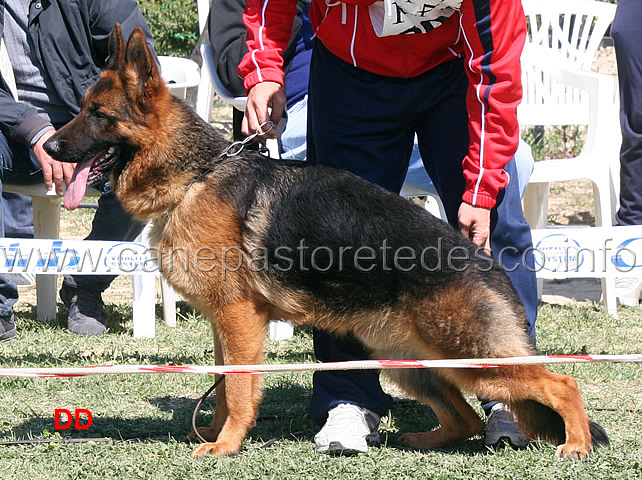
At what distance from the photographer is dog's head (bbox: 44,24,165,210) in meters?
3.26

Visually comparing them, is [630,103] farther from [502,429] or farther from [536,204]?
[502,429]

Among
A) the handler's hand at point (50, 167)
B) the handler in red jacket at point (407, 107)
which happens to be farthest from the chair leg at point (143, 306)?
the handler in red jacket at point (407, 107)

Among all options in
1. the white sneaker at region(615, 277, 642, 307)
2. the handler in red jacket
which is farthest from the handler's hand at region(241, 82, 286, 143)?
the white sneaker at region(615, 277, 642, 307)

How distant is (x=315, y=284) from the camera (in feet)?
10.6

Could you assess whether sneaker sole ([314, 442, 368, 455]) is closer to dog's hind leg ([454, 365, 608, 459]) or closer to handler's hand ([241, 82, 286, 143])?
dog's hind leg ([454, 365, 608, 459])

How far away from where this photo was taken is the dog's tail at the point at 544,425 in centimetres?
318

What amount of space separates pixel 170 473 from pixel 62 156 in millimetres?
1396

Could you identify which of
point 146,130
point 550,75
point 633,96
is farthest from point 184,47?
point 146,130

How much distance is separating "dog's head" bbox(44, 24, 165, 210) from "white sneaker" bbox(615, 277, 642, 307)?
4.26 metres

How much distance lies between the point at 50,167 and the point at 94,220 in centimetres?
87

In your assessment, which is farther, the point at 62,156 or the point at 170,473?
the point at 62,156

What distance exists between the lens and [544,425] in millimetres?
3201

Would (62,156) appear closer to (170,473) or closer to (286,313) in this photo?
(286,313)

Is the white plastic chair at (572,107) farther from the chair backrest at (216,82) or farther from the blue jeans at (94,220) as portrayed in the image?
the blue jeans at (94,220)
